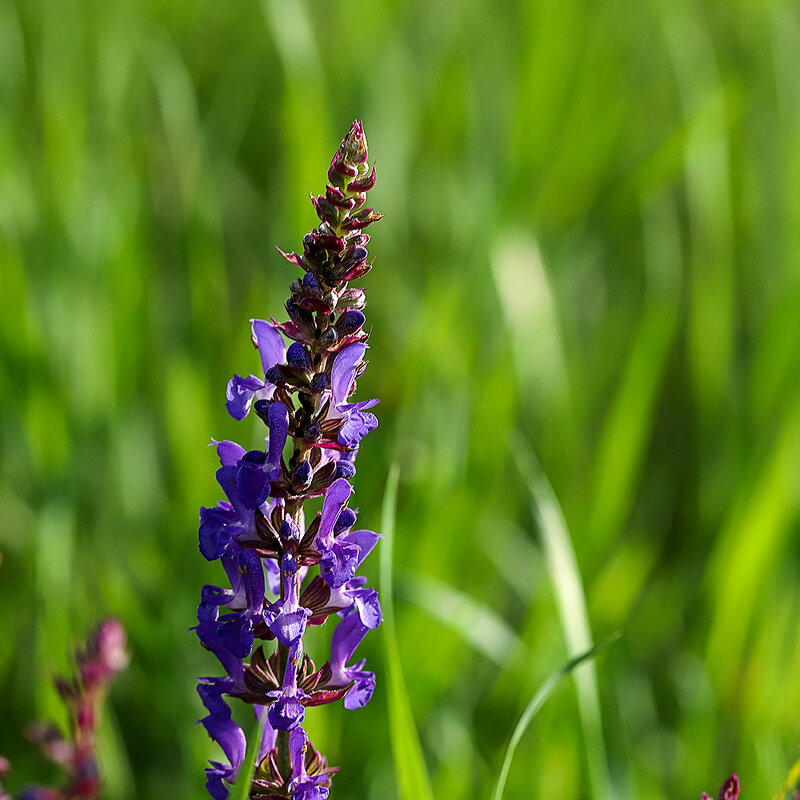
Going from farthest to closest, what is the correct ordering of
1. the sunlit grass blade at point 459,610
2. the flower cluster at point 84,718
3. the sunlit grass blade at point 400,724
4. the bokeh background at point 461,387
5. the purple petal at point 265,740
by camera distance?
the bokeh background at point 461,387 < the sunlit grass blade at point 459,610 < the flower cluster at point 84,718 < the sunlit grass blade at point 400,724 < the purple petal at point 265,740

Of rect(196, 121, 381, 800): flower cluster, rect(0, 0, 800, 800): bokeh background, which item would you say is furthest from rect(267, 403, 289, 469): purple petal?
rect(0, 0, 800, 800): bokeh background

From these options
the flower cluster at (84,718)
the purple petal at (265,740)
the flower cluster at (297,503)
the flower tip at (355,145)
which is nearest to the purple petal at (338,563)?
the flower cluster at (297,503)

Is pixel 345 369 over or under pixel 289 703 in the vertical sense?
over

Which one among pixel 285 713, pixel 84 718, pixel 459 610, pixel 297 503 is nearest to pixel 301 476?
pixel 297 503

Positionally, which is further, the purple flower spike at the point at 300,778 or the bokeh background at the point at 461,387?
the bokeh background at the point at 461,387

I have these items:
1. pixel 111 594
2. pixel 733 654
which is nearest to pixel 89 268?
pixel 111 594

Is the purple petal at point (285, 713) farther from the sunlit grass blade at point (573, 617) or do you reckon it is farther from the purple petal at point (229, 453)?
the sunlit grass blade at point (573, 617)

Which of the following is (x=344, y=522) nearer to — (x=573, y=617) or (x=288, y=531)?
(x=288, y=531)
